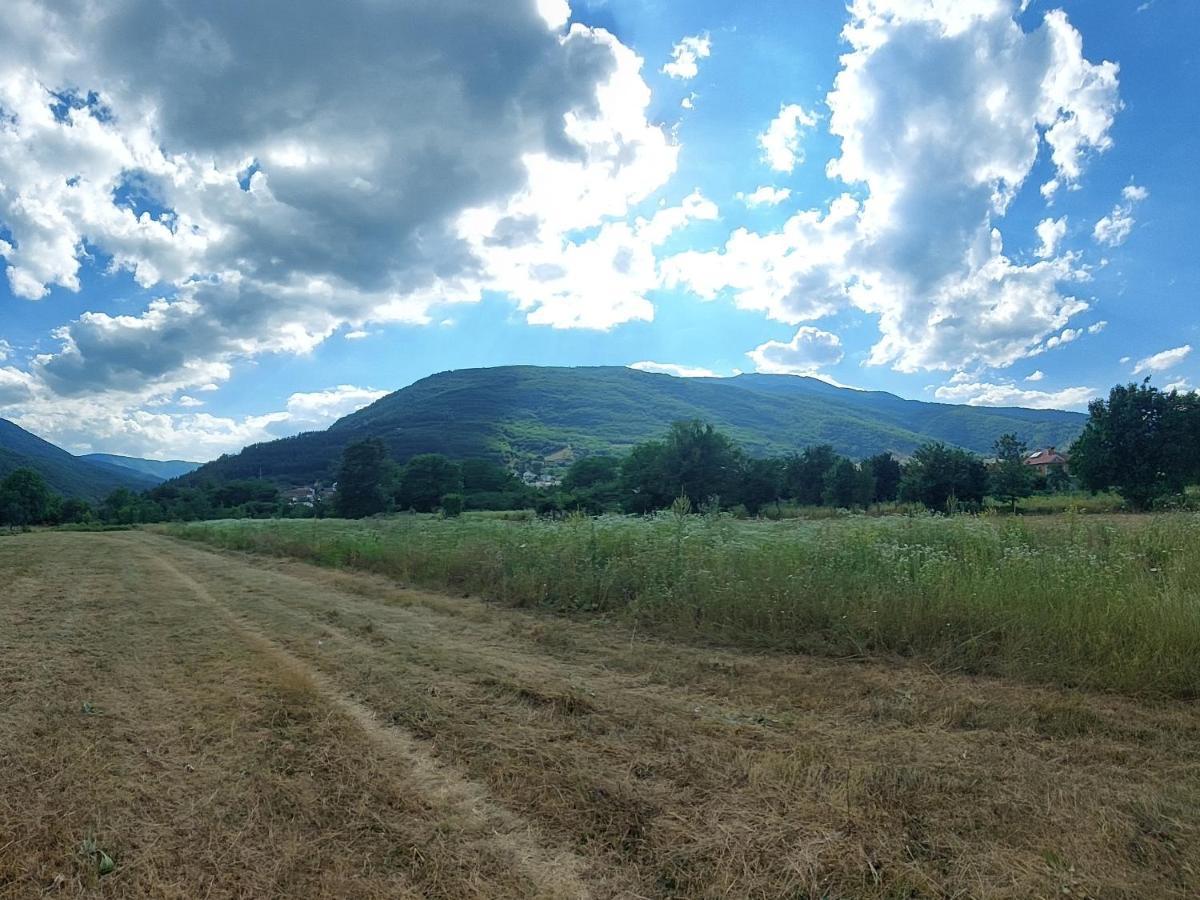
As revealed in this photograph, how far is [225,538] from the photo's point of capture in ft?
92.3

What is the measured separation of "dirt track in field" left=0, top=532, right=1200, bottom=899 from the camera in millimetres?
2590

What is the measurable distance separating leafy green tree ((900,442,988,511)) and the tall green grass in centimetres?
5273

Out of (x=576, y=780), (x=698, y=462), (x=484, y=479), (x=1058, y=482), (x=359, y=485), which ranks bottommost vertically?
(x=576, y=780)

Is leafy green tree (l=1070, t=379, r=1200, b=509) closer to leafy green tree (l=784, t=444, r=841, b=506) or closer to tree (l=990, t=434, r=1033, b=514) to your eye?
tree (l=990, t=434, r=1033, b=514)

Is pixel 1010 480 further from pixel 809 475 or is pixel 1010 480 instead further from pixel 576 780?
pixel 576 780

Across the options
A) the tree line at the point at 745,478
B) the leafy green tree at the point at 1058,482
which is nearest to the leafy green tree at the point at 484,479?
the tree line at the point at 745,478

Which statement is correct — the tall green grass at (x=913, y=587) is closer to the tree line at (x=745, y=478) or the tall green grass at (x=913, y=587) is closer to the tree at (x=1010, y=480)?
the tree line at (x=745, y=478)

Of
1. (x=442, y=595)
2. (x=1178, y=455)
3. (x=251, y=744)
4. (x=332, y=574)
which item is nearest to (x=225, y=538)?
(x=332, y=574)

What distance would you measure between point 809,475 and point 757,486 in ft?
51.0

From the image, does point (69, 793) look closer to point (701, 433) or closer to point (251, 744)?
point (251, 744)

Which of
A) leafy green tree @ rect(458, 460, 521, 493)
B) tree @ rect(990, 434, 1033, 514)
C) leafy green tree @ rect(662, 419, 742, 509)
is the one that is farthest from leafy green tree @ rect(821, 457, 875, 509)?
leafy green tree @ rect(458, 460, 521, 493)

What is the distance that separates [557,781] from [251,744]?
2151mm

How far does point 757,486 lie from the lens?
5928cm

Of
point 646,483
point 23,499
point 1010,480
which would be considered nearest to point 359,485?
point 646,483
